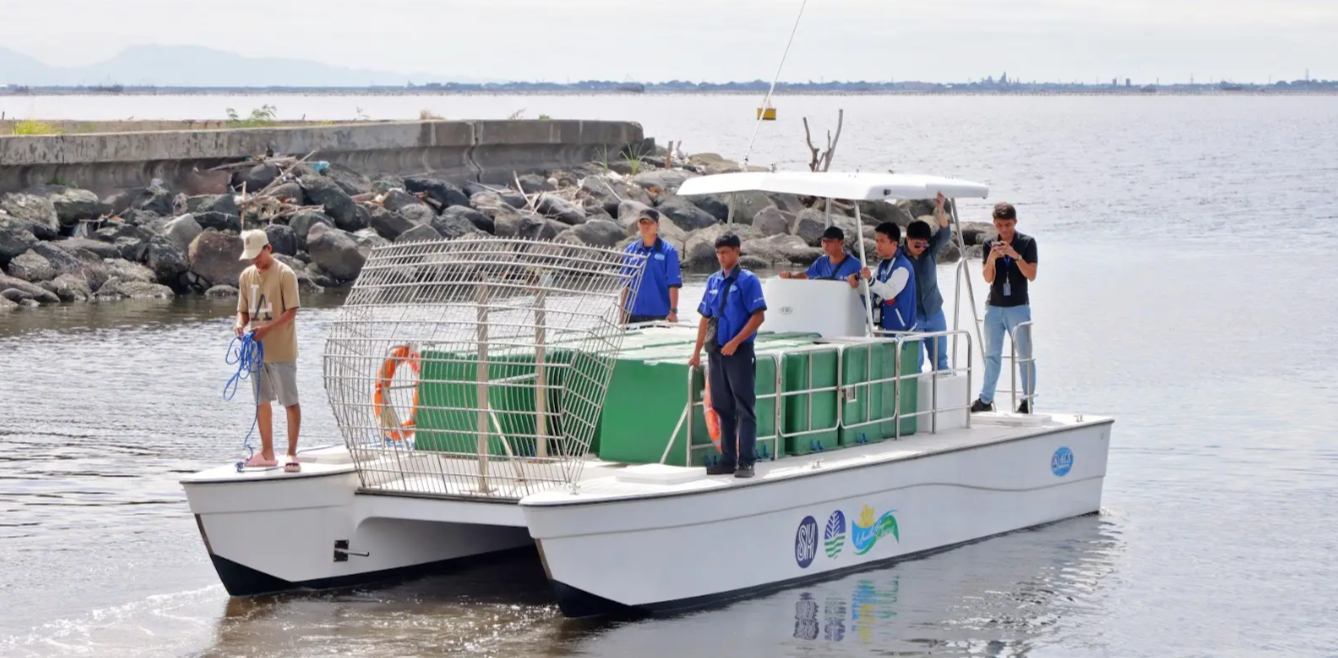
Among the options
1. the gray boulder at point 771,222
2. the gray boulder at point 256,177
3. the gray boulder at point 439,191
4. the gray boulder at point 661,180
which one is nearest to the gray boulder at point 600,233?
the gray boulder at point 439,191

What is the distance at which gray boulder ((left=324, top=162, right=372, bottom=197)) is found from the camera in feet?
101

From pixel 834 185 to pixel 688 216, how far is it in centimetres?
2254

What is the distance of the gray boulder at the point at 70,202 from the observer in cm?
2633

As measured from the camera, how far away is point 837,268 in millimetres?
11602

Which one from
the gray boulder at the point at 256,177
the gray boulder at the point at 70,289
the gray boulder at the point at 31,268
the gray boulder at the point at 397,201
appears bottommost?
the gray boulder at the point at 70,289

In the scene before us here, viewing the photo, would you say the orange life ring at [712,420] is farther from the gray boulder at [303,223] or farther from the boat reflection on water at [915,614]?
the gray boulder at [303,223]

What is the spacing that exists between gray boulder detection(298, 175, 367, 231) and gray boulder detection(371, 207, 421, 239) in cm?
30

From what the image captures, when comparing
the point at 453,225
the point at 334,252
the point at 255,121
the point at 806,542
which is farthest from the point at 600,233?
the point at 806,542

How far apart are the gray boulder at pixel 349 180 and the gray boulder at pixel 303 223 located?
67.5 inches

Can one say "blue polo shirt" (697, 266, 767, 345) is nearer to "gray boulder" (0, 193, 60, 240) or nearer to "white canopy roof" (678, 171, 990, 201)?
"white canopy roof" (678, 171, 990, 201)

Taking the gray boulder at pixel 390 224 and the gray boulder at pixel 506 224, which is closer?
the gray boulder at pixel 390 224

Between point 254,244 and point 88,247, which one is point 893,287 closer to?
point 254,244

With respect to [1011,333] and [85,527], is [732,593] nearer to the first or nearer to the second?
[1011,333]

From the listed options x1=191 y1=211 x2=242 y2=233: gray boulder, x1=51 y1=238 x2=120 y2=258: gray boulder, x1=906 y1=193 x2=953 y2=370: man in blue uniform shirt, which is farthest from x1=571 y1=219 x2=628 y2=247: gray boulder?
x1=906 y1=193 x2=953 y2=370: man in blue uniform shirt
